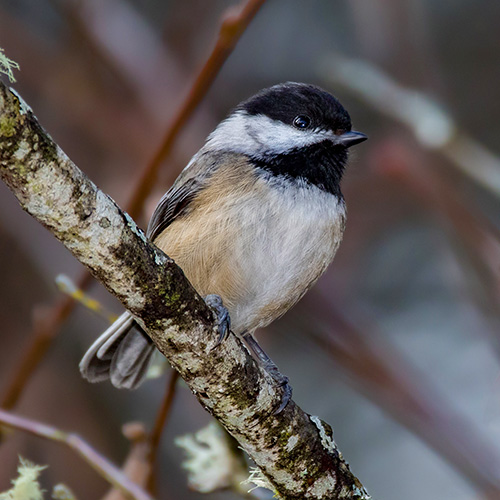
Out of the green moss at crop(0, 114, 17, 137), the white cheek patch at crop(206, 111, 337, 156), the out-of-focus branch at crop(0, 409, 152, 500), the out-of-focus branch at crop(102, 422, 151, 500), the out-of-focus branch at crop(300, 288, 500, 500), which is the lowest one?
the out-of-focus branch at crop(0, 409, 152, 500)

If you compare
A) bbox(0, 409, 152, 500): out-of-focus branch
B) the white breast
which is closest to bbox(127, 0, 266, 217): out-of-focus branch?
the white breast

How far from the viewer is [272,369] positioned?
246 centimetres

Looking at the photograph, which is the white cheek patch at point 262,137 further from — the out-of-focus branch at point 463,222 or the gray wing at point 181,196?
the out-of-focus branch at point 463,222

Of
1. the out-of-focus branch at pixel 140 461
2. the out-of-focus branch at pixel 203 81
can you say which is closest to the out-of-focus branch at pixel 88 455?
the out-of-focus branch at pixel 140 461

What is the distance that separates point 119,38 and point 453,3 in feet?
7.80

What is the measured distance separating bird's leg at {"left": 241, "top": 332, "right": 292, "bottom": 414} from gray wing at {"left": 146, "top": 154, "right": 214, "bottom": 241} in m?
0.52

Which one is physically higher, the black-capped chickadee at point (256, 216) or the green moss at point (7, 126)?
the black-capped chickadee at point (256, 216)

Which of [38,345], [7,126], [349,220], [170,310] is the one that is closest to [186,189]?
[38,345]

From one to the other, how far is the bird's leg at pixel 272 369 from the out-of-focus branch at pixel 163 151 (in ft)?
2.19

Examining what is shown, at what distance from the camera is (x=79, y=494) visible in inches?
138

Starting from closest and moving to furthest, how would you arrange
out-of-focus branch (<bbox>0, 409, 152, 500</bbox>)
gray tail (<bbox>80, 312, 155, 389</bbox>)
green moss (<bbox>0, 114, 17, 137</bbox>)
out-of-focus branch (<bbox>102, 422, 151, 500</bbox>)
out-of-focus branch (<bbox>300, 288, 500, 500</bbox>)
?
1. green moss (<bbox>0, 114, 17, 137</bbox>)
2. out-of-focus branch (<bbox>0, 409, 152, 500</bbox>)
3. out-of-focus branch (<bbox>102, 422, 151, 500</bbox>)
4. out-of-focus branch (<bbox>300, 288, 500, 500</bbox>)
5. gray tail (<bbox>80, 312, 155, 389</bbox>)

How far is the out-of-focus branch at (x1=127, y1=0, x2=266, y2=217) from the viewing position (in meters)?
1.99

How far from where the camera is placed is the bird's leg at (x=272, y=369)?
181 cm

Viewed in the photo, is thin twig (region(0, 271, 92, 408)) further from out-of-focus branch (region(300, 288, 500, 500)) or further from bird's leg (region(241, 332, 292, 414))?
out-of-focus branch (region(300, 288, 500, 500))
